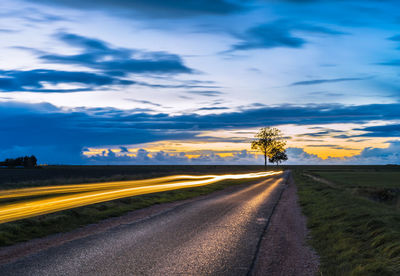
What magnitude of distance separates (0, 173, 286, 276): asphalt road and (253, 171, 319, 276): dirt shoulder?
31cm

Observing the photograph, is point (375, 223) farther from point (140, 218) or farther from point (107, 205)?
point (107, 205)

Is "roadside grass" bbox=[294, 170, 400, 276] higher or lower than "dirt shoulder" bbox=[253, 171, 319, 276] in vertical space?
higher

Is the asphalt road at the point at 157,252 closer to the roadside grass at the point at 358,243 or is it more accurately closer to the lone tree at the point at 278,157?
the roadside grass at the point at 358,243

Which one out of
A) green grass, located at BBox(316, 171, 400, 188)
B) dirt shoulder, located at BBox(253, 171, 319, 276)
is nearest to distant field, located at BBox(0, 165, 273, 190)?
dirt shoulder, located at BBox(253, 171, 319, 276)

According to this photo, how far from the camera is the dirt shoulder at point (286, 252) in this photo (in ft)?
26.7

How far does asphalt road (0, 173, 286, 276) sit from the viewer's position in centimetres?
802

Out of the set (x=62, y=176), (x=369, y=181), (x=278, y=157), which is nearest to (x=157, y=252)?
(x=369, y=181)

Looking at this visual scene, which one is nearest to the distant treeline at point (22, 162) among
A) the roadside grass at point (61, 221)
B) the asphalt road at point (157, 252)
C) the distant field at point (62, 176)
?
the distant field at point (62, 176)

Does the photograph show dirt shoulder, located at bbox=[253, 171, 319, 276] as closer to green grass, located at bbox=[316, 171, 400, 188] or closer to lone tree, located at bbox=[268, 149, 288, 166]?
green grass, located at bbox=[316, 171, 400, 188]

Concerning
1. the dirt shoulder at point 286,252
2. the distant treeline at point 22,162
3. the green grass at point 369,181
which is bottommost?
the green grass at point 369,181

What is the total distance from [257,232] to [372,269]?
547 centimetres

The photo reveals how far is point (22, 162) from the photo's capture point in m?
160

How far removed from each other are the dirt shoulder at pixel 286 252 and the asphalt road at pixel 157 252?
0.31 m

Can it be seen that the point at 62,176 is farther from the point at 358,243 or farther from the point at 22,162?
the point at 22,162
